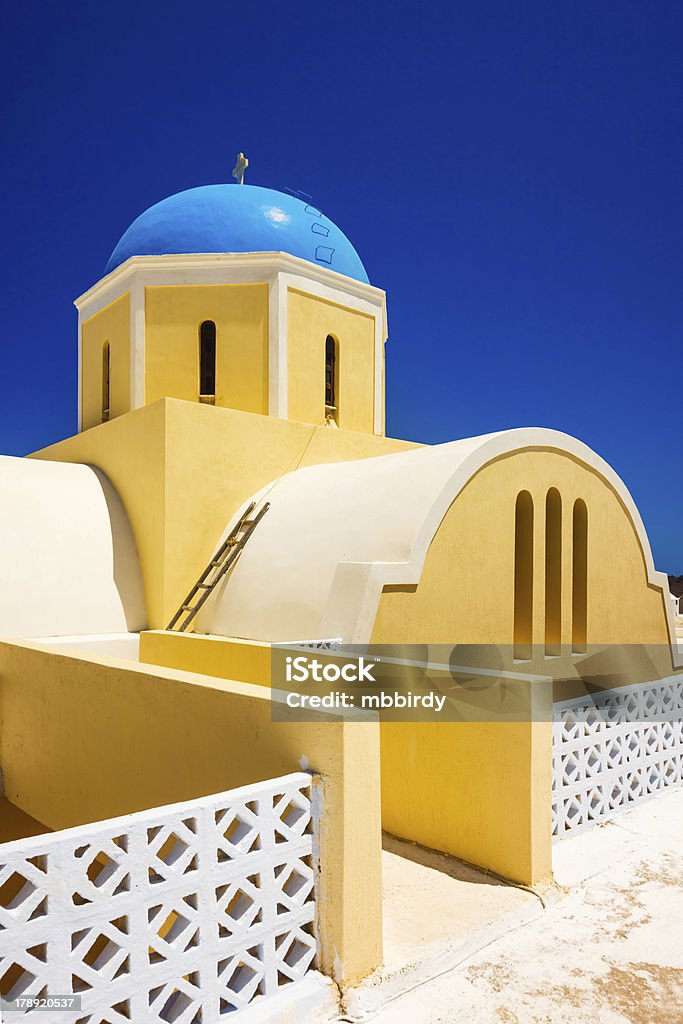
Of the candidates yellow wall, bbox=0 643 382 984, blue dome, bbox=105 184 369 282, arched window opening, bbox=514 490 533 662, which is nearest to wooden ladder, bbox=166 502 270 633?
yellow wall, bbox=0 643 382 984

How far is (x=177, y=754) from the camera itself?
469 cm

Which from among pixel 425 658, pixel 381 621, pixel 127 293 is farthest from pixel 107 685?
pixel 127 293

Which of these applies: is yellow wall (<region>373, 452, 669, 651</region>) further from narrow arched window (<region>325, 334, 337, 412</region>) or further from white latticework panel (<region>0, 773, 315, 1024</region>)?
narrow arched window (<region>325, 334, 337, 412</region>)

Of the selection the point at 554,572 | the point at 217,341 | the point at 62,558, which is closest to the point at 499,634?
the point at 554,572

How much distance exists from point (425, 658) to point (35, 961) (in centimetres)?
445

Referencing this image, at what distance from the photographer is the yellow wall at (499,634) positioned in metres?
4.88

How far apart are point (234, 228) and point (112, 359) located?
106 inches

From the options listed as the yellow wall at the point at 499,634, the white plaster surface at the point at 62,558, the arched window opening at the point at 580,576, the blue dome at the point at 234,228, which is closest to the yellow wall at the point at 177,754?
the white plaster surface at the point at 62,558

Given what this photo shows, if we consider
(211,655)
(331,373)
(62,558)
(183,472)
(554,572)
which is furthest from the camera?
(331,373)

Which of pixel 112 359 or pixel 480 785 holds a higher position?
pixel 112 359

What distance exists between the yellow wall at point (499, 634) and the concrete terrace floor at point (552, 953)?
15.2 inches

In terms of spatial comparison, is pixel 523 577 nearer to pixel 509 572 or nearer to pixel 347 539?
pixel 509 572

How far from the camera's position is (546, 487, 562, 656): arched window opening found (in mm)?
8219

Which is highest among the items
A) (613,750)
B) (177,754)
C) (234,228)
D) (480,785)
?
(234,228)
